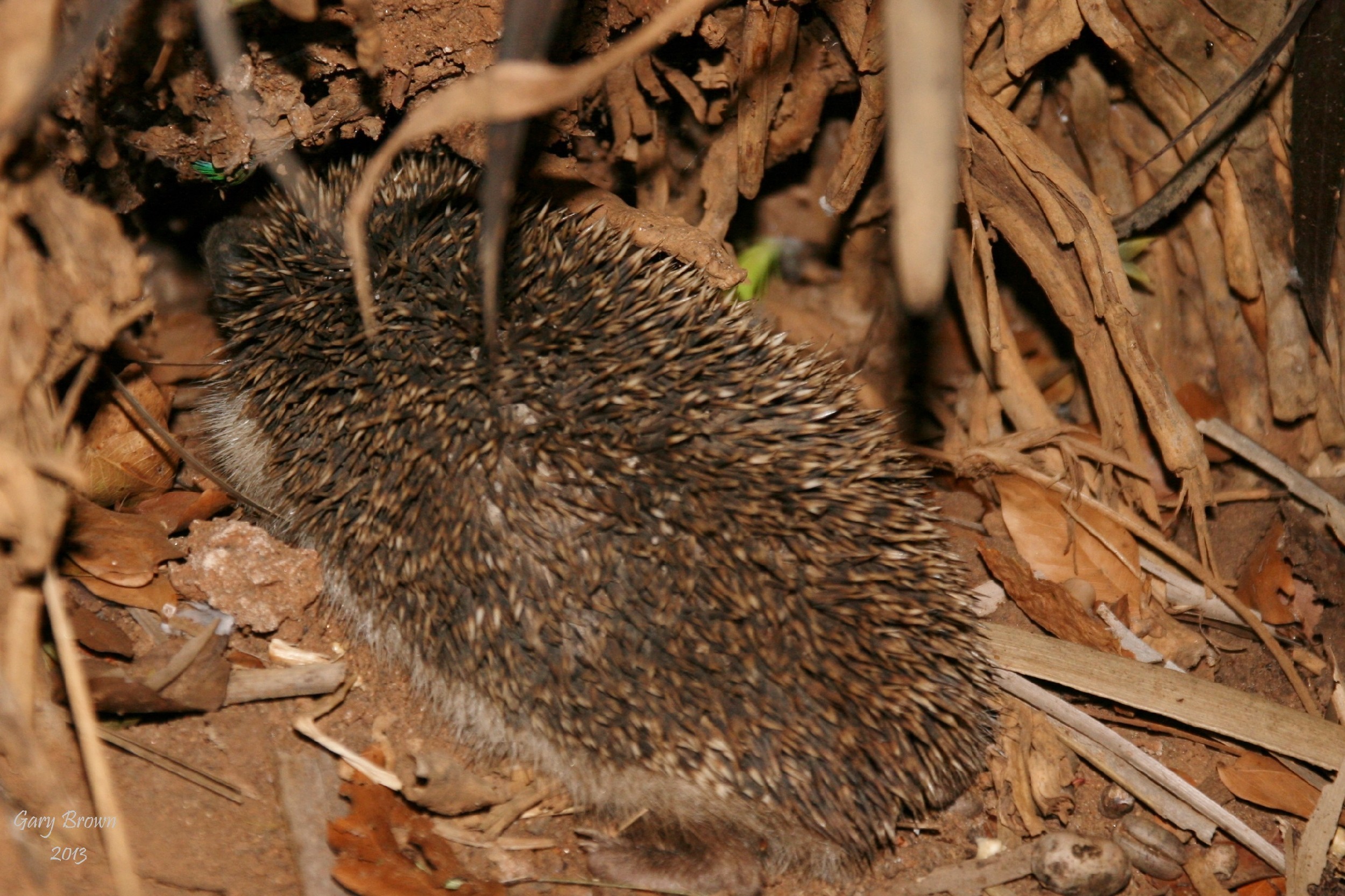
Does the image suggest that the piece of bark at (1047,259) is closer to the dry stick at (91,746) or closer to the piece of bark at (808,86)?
the piece of bark at (808,86)

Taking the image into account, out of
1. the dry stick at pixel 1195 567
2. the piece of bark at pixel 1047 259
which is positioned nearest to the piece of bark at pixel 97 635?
the dry stick at pixel 1195 567

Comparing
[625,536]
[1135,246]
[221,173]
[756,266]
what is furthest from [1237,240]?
[221,173]

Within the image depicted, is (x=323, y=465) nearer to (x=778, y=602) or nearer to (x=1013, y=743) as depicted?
(x=778, y=602)

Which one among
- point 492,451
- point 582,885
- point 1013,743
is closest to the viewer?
point 492,451

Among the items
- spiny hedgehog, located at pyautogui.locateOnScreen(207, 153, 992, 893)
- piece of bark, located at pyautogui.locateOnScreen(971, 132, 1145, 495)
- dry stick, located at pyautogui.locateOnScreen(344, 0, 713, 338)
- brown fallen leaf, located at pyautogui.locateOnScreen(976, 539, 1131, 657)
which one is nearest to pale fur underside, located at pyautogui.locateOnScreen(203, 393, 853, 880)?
spiny hedgehog, located at pyautogui.locateOnScreen(207, 153, 992, 893)

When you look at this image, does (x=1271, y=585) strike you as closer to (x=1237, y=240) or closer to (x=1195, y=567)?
(x=1195, y=567)

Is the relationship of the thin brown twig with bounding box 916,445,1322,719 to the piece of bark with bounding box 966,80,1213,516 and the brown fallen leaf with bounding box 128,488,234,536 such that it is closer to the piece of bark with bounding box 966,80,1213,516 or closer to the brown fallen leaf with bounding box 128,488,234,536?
the piece of bark with bounding box 966,80,1213,516

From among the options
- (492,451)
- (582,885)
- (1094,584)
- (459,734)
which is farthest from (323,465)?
(1094,584)

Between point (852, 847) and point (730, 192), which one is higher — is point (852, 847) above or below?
below
